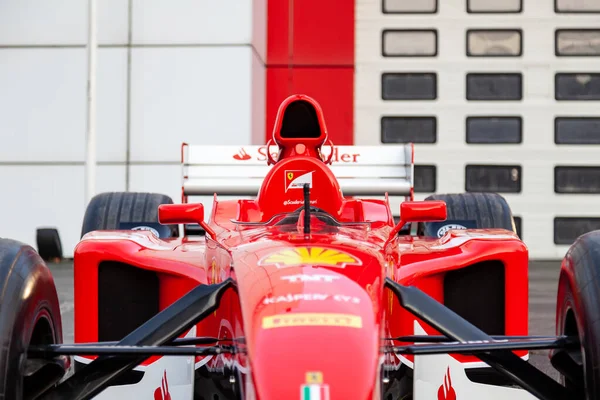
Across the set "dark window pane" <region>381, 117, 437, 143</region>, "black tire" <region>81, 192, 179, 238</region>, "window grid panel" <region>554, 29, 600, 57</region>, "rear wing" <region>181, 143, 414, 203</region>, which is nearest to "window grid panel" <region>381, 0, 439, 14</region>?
"dark window pane" <region>381, 117, 437, 143</region>

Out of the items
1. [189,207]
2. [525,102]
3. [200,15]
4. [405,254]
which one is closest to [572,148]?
[525,102]

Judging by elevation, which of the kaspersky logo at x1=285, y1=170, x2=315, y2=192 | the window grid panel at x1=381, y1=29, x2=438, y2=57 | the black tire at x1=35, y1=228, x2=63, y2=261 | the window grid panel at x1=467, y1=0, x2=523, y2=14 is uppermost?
the window grid panel at x1=467, y1=0, x2=523, y2=14

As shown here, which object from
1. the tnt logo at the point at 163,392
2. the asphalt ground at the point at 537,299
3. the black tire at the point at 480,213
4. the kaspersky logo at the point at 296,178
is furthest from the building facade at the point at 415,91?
the tnt logo at the point at 163,392

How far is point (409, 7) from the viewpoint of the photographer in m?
11.8

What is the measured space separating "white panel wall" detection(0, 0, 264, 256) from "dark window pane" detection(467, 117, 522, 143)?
3007mm

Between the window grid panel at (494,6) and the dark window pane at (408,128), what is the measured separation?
1634mm

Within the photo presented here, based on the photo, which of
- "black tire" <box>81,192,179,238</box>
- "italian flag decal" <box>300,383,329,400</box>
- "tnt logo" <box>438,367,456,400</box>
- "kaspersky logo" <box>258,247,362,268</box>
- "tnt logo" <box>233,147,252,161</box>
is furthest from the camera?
"tnt logo" <box>233,147,252,161</box>

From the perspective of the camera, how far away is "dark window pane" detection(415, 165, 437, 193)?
1178cm

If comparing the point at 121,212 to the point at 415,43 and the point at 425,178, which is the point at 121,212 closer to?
the point at 425,178

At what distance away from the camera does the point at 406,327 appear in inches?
140

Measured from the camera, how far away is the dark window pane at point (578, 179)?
38.9 feet

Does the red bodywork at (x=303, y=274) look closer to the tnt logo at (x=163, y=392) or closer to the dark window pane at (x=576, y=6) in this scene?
the tnt logo at (x=163, y=392)

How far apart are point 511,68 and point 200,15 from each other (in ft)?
14.4

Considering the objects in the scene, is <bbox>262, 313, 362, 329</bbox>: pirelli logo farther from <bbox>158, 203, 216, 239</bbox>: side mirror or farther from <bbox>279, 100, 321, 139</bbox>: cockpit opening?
<bbox>279, 100, 321, 139</bbox>: cockpit opening
